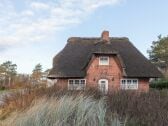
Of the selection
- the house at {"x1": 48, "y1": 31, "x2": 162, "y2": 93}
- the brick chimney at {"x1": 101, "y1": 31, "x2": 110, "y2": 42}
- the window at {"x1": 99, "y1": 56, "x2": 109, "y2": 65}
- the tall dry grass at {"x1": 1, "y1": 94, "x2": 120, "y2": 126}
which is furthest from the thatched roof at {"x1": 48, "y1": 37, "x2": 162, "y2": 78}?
the tall dry grass at {"x1": 1, "y1": 94, "x2": 120, "y2": 126}

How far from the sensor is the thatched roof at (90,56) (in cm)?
3981

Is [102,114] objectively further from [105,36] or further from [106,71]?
[105,36]

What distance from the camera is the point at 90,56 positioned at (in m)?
40.3

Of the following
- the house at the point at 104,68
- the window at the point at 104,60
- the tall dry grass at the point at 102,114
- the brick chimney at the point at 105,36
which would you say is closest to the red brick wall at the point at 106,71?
the house at the point at 104,68

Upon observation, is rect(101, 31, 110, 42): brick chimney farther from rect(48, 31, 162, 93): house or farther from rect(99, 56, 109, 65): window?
rect(99, 56, 109, 65): window

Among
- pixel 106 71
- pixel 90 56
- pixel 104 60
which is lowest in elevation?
pixel 106 71

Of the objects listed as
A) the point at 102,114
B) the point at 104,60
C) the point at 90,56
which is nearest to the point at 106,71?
the point at 104,60

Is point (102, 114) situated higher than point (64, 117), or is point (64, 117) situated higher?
point (102, 114)

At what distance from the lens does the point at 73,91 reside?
45.1 feet

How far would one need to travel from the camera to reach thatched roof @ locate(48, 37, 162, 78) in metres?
39.8

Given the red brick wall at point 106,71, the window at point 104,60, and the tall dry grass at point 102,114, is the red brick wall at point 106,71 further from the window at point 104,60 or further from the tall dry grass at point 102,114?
the tall dry grass at point 102,114

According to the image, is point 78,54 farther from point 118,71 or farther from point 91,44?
point 118,71

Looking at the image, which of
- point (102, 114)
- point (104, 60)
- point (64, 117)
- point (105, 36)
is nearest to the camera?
point (102, 114)

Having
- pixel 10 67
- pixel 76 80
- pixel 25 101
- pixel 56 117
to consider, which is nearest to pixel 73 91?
pixel 25 101
